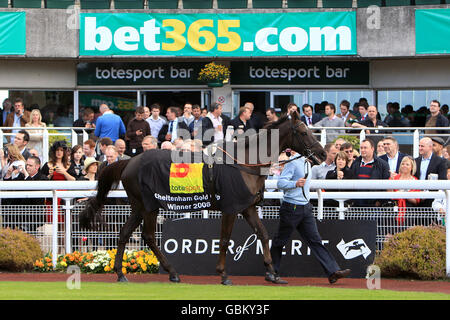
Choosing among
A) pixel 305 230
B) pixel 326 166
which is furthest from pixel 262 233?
pixel 326 166

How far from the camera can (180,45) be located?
19.2m

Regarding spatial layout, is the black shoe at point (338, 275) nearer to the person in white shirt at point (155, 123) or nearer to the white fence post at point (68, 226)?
the white fence post at point (68, 226)

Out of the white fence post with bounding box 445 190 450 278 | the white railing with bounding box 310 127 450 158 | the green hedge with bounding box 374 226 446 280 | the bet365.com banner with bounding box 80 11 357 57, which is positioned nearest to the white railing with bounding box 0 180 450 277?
the white fence post with bounding box 445 190 450 278

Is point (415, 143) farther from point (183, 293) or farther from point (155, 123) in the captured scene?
point (183, 293)

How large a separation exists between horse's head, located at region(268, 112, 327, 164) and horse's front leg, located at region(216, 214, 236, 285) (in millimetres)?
1095

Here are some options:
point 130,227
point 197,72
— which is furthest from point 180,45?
point 130,227

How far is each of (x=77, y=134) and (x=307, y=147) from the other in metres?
8.24

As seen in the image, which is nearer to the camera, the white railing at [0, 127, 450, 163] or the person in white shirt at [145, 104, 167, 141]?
the white railing at [0, 127, 450, 163]

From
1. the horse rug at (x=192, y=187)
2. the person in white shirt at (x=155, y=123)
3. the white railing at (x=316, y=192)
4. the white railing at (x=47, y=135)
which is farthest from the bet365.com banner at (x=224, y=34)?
the horse rug at (x=192, y=187)

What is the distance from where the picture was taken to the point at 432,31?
62.2 ft

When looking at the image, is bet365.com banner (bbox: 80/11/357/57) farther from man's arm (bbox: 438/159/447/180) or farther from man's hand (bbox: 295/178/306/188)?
man's hand (bbox: 295/178/306/188)

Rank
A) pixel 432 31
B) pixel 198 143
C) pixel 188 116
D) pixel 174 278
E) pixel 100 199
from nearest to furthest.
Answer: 1. pixel 174 278
2. pixel 100 199
3. pixel 198 143
4. pixel 188 116
5. pixel 432 31

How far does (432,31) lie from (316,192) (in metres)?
10.6

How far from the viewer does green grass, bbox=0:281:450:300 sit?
717 centimetres
